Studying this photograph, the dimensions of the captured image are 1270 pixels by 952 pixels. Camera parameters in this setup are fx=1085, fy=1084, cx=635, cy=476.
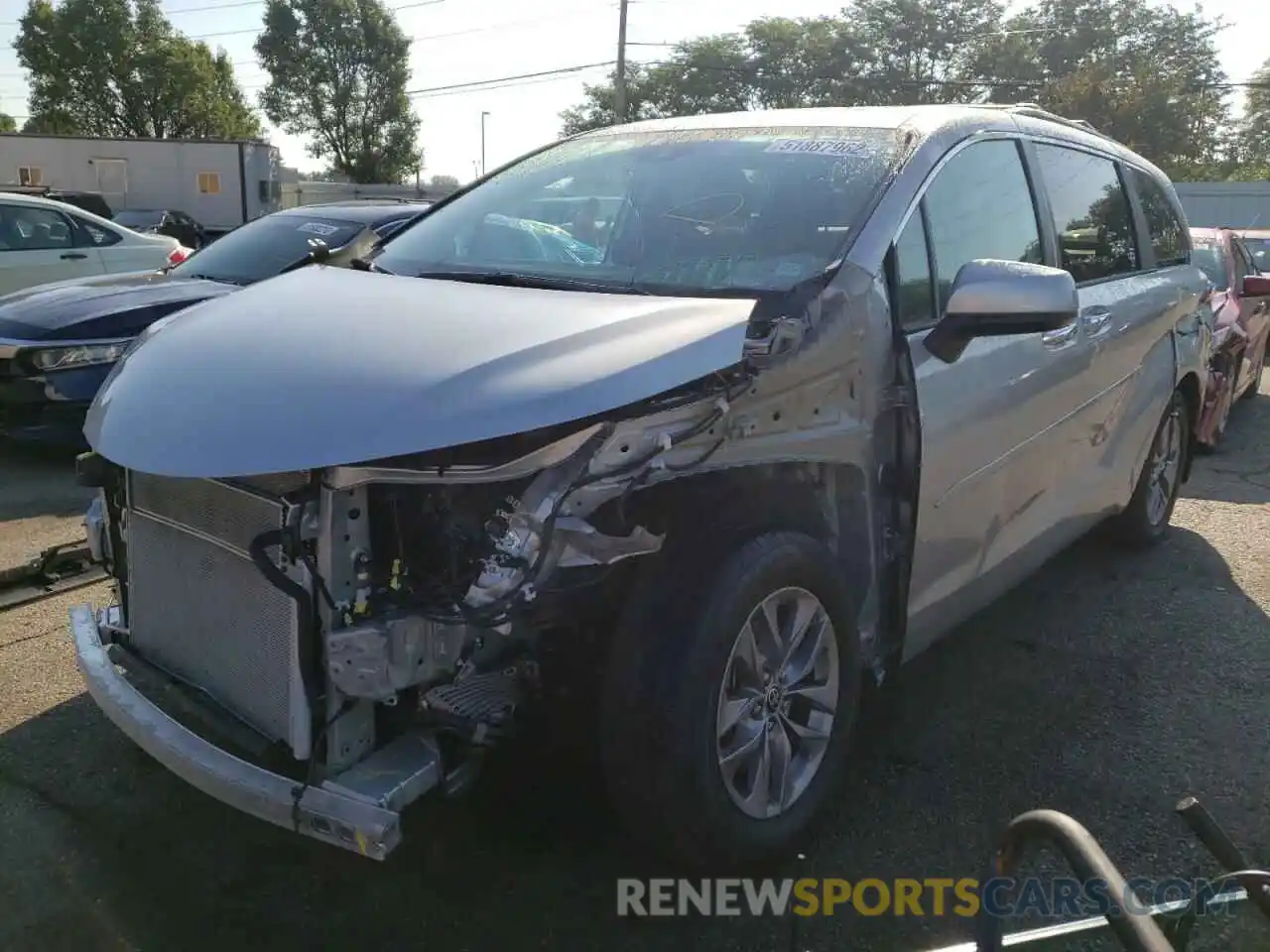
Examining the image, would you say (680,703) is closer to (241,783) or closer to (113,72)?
(241,783)

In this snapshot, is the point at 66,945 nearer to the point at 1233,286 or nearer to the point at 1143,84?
the point at 1233,286

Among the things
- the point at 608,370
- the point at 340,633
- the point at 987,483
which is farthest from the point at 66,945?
the point at 987,483

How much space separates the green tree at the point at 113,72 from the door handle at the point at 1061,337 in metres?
47.9

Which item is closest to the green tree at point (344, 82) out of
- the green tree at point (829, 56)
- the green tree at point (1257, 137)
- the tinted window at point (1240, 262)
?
the green tree at point (829, 56)

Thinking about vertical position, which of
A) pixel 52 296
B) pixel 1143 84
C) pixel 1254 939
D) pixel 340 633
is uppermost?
pixel 1143 84

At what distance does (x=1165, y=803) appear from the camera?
10.2ft

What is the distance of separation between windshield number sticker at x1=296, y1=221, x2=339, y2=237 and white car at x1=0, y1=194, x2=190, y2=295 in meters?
2.60

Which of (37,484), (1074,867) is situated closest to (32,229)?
(37,484)

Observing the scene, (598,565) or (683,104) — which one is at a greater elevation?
(683,104)

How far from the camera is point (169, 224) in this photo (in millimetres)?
22047

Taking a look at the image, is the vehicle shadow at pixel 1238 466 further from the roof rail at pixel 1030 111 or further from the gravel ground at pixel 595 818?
the roof rail at pixel 1030 111

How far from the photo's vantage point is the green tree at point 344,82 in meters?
48.7

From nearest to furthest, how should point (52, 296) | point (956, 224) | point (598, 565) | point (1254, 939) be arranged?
point (598, 565)
point (1254, 939)
point (956, 224)
point (52, 296)

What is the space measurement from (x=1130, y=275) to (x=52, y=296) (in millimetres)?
6093
